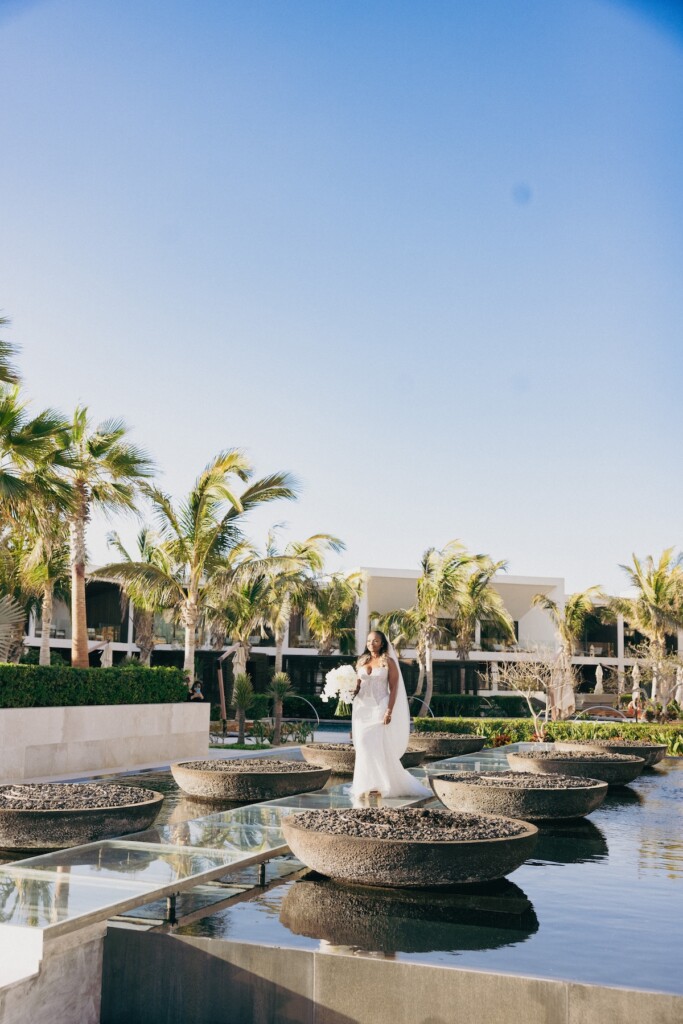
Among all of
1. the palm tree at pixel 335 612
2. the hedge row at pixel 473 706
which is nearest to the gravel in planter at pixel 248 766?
the palm tree at pixel 335 612

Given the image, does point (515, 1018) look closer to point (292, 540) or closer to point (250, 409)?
point (250, 409)

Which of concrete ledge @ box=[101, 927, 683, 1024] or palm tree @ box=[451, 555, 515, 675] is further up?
palm tree @ box=[451, 555, 515, 675]

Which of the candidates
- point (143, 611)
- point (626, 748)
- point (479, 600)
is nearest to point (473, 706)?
point (479, 600)

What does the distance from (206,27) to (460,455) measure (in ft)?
45.6

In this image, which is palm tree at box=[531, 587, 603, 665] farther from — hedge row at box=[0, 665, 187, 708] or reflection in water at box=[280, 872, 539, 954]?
reflection in water at box=[280, 872, 539, 954]

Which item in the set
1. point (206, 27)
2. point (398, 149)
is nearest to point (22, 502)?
point (206, 27)

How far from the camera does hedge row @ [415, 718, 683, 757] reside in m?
19.9

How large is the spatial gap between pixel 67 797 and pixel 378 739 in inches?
123

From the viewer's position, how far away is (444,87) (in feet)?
44.7

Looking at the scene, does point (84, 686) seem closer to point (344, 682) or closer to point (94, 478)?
point (94, 478)

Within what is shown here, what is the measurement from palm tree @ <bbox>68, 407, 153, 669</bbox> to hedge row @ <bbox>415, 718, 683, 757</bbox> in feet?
29.7

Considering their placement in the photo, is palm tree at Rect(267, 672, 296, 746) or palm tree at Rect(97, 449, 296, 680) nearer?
palm tree at Rect(97, 449, 296, 680)

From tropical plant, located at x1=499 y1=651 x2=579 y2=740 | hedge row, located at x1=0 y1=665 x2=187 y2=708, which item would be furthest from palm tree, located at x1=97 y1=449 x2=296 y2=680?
tropical plant, located at x1=499 y1=651 x2=579 y2=740

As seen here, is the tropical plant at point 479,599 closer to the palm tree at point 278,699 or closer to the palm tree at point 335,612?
the palm tree at point 335,612
